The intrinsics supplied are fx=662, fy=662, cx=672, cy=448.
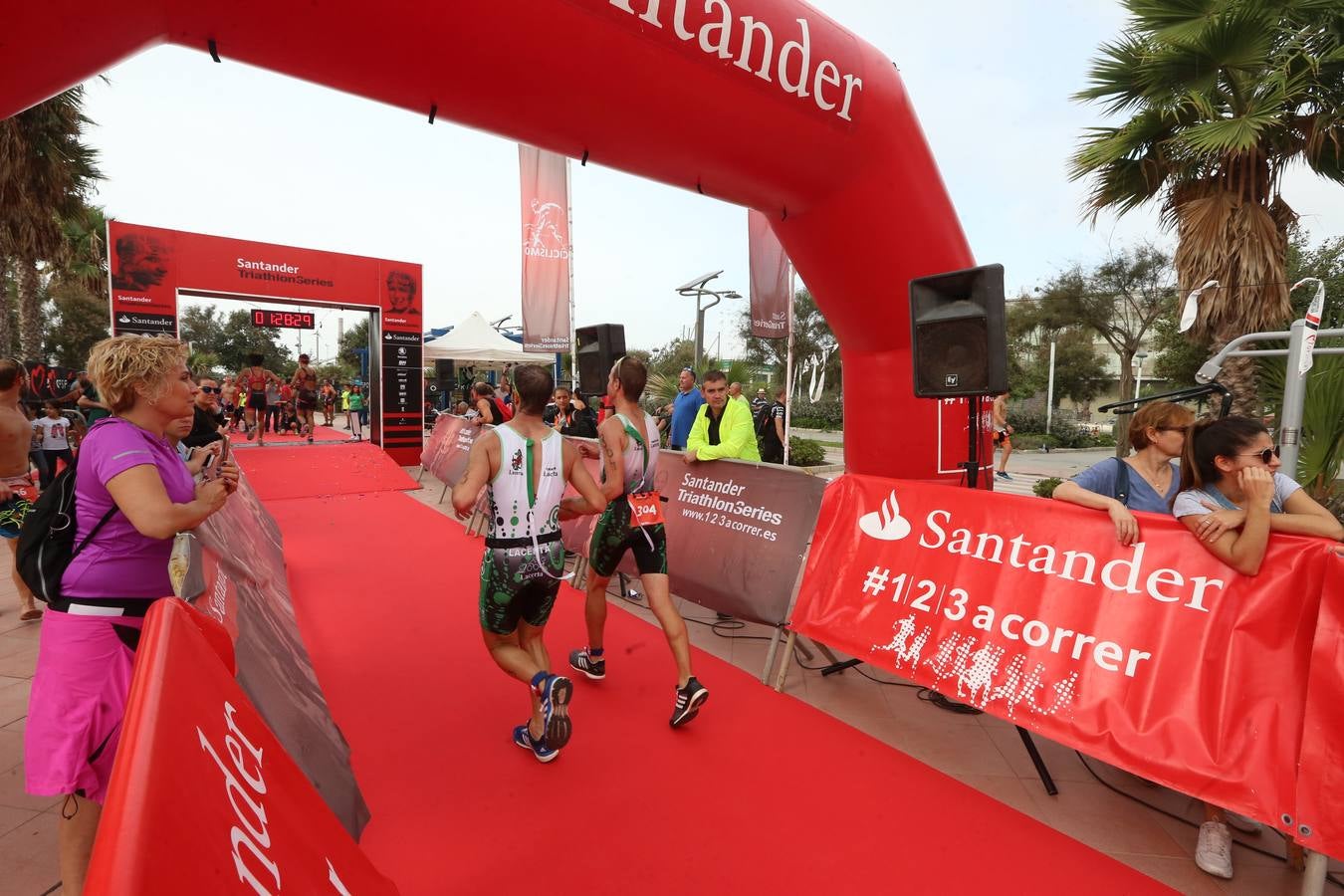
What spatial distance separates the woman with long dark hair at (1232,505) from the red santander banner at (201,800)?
3032mm

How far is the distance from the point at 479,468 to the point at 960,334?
9.05 feet

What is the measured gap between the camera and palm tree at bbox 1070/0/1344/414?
684 centimetres

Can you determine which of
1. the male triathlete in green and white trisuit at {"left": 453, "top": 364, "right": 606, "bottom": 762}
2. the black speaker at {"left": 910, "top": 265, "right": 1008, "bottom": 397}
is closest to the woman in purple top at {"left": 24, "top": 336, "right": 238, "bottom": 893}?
the male triathlete in green and white trisuit at {"left": 453, "top": 364, "right": 606, "bottom": 762}

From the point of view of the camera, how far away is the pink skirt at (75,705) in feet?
6.17

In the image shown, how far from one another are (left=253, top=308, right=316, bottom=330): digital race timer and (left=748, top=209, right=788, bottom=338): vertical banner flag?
1231cm

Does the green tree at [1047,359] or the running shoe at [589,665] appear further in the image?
the green tree at [1047,359]

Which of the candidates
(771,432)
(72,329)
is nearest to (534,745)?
(771,432)

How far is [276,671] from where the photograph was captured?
98.3 inches

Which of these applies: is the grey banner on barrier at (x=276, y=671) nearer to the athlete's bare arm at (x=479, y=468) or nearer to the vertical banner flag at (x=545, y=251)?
the athlete's bare arm at (x=479, y=468)

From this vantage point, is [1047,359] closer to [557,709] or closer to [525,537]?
[525,537]

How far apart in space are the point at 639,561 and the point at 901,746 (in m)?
1.64

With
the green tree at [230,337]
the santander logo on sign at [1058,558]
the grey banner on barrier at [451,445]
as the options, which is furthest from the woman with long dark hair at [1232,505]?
the green tree at [230,337]

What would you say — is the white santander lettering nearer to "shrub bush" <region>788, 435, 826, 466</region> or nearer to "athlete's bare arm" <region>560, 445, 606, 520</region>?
"athlete's bare arm" <region>560, 445, 606, 520</region>

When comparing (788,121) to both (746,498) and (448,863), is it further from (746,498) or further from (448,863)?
(448,863)
